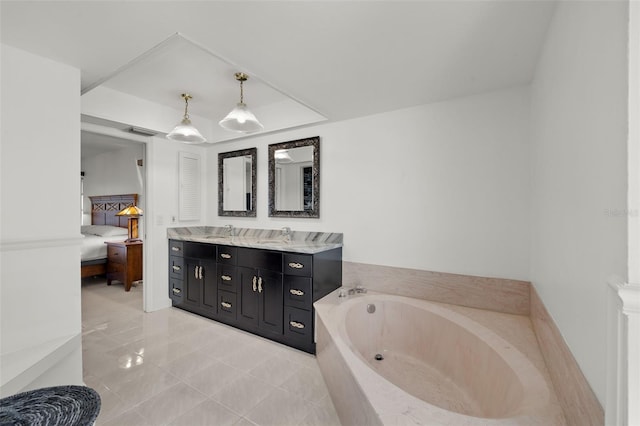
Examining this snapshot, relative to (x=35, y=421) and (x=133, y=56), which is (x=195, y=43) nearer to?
(x=133, y=56)

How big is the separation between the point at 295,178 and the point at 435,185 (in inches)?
61.3

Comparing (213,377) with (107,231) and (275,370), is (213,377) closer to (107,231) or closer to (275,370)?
(275,370)

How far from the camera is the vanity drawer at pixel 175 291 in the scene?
345 centimetres

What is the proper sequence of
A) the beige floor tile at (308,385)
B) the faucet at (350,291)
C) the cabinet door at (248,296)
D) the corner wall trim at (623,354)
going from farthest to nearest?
the cabinet door at (248,296), the faucet at (350,291), the beige floor tile at (308,385), the corner wall trim at (623,354)

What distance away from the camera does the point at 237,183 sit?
3.67 m

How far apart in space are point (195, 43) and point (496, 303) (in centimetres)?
277

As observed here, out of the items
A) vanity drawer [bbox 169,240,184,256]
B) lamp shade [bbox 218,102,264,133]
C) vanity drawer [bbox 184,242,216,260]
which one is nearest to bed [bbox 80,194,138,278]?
vanity drawer [bbox 169,240,184,256]

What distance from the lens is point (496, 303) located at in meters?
2.10

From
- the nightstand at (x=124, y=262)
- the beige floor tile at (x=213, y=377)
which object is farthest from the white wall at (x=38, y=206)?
the nightstand at (x=124, y=262)

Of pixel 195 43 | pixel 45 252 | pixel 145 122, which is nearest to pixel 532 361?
pixel 195 43

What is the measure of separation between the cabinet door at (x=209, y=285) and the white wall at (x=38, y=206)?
4.25 feet

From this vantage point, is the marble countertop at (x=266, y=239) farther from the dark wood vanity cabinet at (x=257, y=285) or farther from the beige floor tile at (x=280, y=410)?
the beige floor tile at (x=280, y=410)

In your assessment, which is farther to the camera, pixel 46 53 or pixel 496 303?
pixel 496 303

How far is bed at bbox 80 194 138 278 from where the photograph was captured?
4465 millimetres
